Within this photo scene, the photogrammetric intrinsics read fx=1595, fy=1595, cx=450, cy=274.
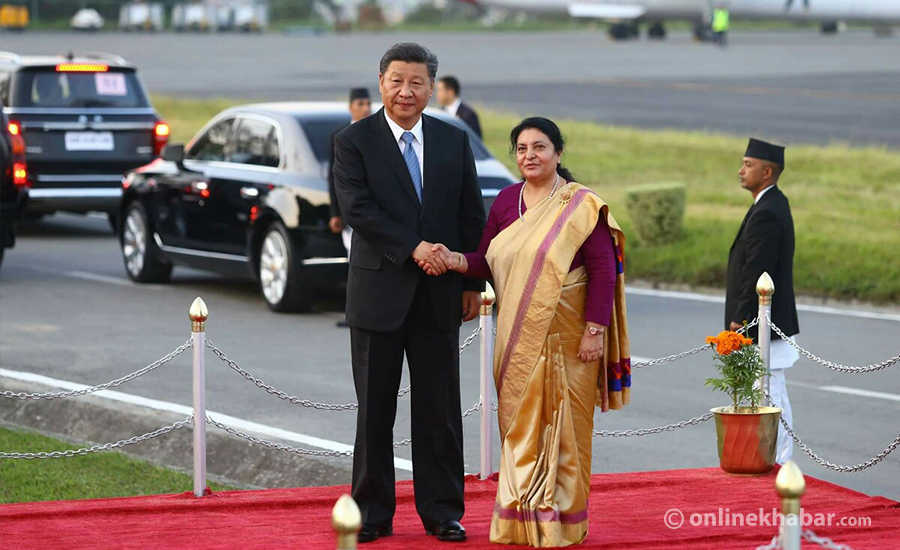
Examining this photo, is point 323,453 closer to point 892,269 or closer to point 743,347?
point 743,347

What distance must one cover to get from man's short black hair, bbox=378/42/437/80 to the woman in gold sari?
17.9 inches

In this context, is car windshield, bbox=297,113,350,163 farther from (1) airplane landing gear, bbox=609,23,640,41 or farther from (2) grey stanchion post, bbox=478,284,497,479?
(1) airplane landing gear, bbox=609,23,640,41

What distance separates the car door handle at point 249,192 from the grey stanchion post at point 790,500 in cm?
970

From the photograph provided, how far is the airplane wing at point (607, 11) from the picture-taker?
76312 millimetres

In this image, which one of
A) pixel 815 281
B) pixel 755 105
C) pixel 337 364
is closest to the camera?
pixel 337 364

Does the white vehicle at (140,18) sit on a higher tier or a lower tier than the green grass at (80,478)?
higher

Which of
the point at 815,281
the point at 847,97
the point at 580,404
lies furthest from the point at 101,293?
the point at 847,97

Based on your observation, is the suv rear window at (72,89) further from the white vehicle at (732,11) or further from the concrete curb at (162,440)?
the white vehicle at (732,11)

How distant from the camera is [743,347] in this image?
8070 millimetres

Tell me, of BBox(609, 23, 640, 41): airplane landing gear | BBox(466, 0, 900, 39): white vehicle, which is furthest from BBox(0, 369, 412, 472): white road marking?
BBox(609, 23, 640, 41): airplane landing gear

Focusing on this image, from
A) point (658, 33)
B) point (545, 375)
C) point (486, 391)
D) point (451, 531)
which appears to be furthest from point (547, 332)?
point (658, 33)

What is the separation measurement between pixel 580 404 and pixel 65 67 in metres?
13.1

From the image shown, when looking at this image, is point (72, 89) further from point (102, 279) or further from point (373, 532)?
point (373, 532)

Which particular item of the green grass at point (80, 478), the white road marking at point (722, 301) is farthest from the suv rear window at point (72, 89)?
the green grass at point (80, 478)
